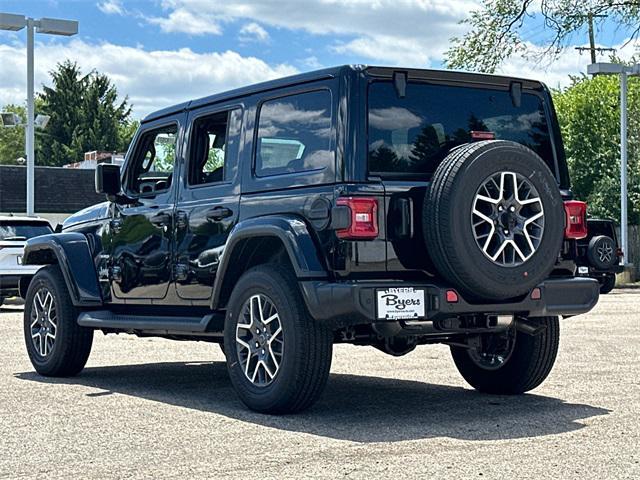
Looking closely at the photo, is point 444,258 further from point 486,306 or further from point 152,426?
point 152,426

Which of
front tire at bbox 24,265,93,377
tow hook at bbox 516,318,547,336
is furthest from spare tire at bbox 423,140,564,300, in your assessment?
front tire at bbox 24,265,93,377

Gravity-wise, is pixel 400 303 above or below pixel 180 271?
below

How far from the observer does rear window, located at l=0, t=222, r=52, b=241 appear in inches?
790

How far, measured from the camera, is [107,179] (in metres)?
9.43

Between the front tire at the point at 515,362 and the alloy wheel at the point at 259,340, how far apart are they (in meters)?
1.79

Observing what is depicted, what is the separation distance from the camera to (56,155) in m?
83.9

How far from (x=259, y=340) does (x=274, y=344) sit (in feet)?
0.42

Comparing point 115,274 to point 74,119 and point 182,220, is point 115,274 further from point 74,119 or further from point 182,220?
point 74,119

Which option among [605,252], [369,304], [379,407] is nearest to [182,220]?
[379,407]

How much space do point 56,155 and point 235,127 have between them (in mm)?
77861

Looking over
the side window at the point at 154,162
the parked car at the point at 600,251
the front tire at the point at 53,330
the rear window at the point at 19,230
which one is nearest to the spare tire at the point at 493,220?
the side window at the point at 154,162

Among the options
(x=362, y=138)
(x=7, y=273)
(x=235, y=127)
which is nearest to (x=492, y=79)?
(x=362, y=138)

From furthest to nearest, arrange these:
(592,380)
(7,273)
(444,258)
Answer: (7,273)
(592,380)
(444,258)

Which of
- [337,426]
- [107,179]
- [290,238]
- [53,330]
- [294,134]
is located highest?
[294,134]
